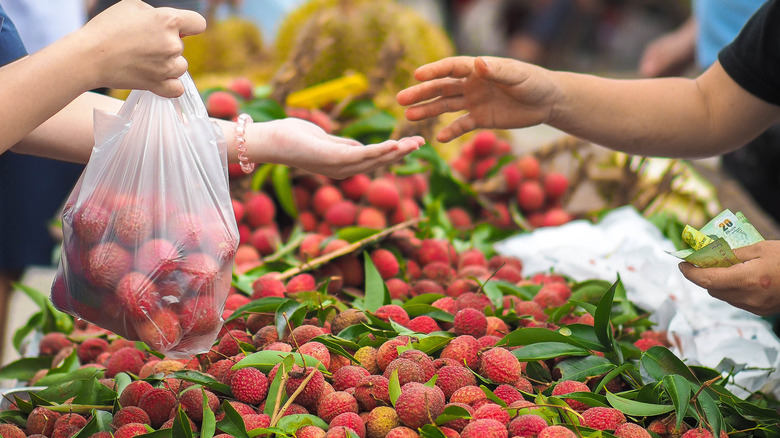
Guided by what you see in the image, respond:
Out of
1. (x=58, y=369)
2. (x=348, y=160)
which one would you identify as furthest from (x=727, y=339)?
(x=58, y=369)

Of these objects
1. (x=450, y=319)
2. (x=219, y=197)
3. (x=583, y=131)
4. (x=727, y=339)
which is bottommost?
(x=727, y=339)

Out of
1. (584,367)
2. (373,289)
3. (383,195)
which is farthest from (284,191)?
(584,367)

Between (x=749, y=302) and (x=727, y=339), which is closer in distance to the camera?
(x=749, y=302)

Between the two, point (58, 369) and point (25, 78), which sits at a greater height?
point (25, 78)

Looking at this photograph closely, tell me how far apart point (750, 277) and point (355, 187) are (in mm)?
1134

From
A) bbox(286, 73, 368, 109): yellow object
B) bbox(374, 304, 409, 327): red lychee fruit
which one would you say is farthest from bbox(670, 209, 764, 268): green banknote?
bbox(286, 73, 368, 109): yellow object

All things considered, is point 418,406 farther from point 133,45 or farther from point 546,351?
point 133,45

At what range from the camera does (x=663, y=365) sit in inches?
43.9

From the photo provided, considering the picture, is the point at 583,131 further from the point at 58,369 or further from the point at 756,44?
the point at 58,369

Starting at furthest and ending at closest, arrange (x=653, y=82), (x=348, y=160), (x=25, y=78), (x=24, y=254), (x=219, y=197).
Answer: (x=24, y=254) → (x=653, y=82) → (x=348, y=160) → (x=219, y=197) → (x=25, y=78)

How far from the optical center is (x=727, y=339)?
1.42 metres

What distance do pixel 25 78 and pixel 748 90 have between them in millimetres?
1333

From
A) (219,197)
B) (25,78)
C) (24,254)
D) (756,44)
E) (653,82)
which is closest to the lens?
(25,78)

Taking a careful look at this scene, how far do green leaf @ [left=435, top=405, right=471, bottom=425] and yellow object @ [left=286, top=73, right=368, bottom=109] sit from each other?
1442 mm
